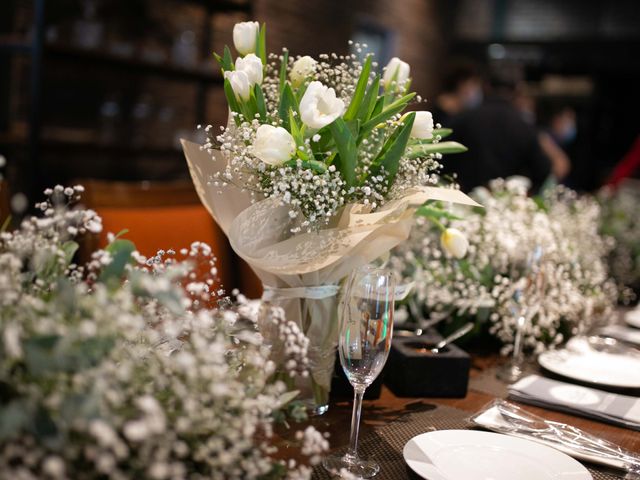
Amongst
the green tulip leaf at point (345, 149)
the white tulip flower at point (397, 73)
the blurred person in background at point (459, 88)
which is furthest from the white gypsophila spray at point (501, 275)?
Answer: the blurred person in background at point (459, 88)

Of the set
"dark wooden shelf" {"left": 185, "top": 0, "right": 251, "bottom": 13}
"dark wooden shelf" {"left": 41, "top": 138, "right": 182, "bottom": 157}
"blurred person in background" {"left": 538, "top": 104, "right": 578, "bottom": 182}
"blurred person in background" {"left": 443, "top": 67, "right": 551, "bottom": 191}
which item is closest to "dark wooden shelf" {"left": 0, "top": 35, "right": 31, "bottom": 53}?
"dark wooden shelf" {"left": 41, "top": 138, "right": 182, "bottom": 157}

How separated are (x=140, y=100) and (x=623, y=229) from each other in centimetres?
282

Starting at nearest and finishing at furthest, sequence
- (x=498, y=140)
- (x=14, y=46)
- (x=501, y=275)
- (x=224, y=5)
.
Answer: (x=501, y=275), (x=14, y=46), (x=498, y=140), (x=224, y=5)

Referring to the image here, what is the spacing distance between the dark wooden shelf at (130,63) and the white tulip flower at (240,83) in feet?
7.59

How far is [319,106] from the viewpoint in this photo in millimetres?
1069

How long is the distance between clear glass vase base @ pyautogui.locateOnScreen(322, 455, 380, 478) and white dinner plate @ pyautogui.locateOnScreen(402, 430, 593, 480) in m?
0.05

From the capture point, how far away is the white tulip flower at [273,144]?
3.40 feet

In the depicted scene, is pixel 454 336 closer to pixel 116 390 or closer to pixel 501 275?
pixel 501 275

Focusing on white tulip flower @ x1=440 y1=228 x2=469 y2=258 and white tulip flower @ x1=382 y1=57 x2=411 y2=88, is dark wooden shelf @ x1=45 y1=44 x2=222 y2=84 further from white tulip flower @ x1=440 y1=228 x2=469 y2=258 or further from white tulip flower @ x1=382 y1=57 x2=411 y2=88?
white tulip flower @ x1=440 y1=228 x2=469 y2=258

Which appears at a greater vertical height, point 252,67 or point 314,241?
point 252,67

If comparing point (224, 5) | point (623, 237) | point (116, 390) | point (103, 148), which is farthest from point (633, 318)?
point (224, 5)

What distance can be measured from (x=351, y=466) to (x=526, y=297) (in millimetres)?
679

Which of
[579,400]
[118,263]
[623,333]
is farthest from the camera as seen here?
[623,333]

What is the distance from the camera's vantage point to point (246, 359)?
0.80m
